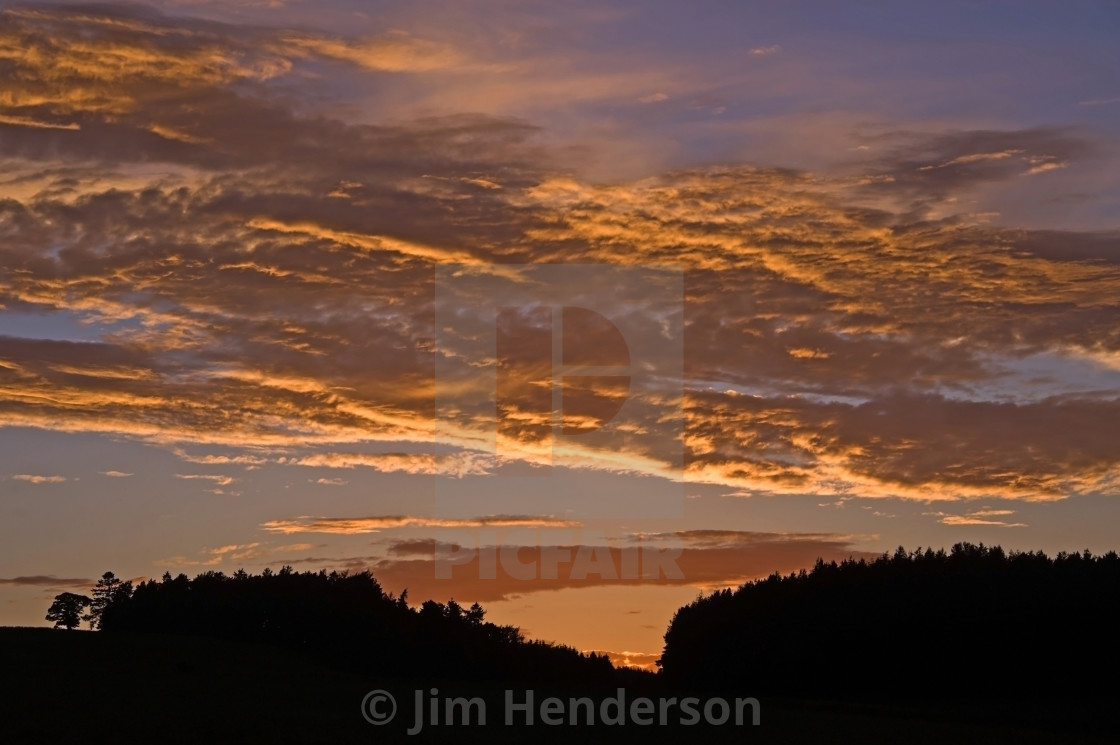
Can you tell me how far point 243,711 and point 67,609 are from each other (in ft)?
191

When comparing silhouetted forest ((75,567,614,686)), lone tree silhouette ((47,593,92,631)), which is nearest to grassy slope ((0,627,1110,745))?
silhouetted forest ((75,567,614,686))

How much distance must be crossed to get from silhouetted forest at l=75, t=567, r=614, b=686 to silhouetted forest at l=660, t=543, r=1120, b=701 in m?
11.2

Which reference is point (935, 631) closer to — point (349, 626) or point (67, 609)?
point (349, 626)

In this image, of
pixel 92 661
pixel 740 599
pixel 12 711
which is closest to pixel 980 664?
pixel 740 599

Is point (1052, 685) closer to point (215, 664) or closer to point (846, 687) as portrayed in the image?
point (846, 687)

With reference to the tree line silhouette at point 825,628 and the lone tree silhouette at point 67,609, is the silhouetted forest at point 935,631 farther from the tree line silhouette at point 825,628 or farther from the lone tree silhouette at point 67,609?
the lone tree silhouette at point 67,609

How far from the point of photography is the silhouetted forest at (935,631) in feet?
205

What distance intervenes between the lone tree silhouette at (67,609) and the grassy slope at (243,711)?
39.4m

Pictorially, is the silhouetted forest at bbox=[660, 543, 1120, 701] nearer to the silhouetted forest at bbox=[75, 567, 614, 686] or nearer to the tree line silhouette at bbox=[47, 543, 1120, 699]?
the tree line silhouette at bbox=[47, 543, 1120, 699]

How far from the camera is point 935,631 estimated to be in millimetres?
65375

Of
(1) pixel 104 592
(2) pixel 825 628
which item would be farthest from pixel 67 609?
(2) pixel 825 628

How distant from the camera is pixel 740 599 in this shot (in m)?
80.8

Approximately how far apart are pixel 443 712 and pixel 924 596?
40877 mm

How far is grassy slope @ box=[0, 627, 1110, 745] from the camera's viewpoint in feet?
99.5
